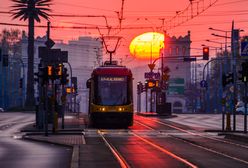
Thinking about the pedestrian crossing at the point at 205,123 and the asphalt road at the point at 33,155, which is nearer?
the asphalt road at the point at 33,155

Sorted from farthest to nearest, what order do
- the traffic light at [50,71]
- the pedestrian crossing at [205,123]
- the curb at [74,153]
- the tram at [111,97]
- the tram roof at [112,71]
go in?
the pedestrian crossing at [205,123] < the tram roof at [112,71] < the tram at [111,97] < the traffic light at [50,71] < the curb at [74,153]

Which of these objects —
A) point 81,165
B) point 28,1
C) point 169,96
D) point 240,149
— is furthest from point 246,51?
point 169,96

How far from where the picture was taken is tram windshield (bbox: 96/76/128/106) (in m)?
45.4

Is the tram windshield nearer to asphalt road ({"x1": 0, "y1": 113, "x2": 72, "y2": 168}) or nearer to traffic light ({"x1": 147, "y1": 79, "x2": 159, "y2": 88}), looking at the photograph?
asphalt road ({"x1": 0, "y1": 113, "x2": 72, "y2": 168})

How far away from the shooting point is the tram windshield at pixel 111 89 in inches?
1788

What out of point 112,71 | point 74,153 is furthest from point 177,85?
→ point 74,153

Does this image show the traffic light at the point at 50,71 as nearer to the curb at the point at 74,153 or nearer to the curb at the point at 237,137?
the curb at the point at 74,153

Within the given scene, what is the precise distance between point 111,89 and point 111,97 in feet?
1.61

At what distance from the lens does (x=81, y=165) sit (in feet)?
65.5

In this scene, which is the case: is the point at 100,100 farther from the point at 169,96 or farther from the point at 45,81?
the point at 169,96

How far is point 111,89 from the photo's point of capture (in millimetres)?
45562

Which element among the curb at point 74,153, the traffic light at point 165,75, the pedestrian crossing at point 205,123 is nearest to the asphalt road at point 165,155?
the curb at point 74,153

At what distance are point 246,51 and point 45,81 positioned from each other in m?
11.1

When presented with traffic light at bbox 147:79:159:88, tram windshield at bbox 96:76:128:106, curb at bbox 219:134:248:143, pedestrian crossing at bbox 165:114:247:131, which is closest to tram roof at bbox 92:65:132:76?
tram windshield at bbox 96:76:128:106
